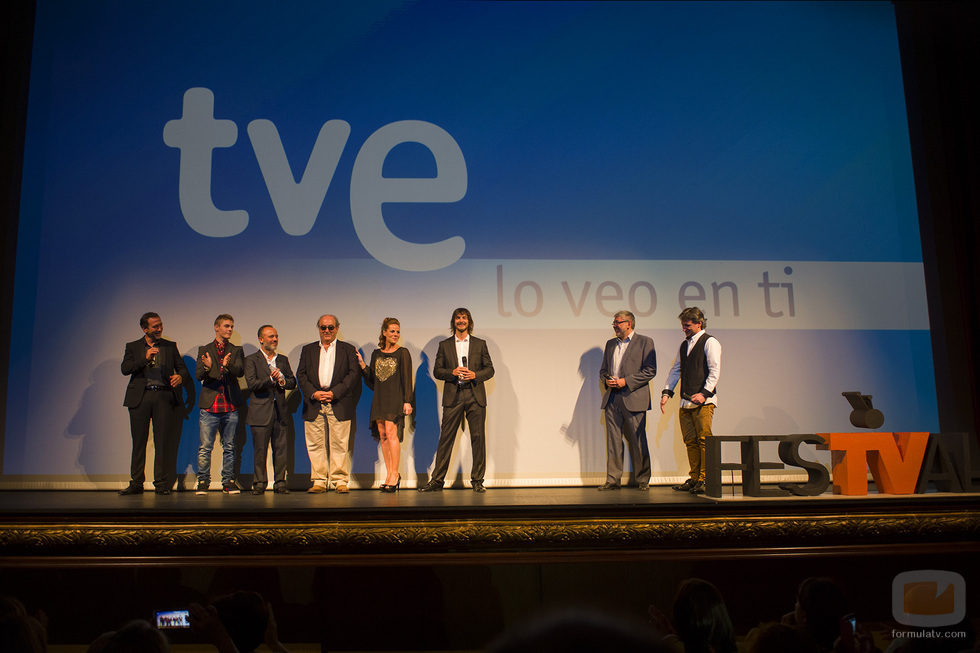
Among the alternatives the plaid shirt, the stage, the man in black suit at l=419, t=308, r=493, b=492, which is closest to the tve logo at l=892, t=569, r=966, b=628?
the stage

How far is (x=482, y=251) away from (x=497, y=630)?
3682mm

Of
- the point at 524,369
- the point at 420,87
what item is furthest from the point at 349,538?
the point at 420,87

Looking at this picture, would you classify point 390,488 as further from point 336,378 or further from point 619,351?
point 619,351

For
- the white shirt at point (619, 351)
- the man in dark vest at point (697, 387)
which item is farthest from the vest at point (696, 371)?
the white shirt at point (619, 351)

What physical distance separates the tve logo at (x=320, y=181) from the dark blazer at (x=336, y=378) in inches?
44.4

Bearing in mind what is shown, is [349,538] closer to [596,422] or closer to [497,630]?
[497,630]

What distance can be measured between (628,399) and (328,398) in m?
2.49

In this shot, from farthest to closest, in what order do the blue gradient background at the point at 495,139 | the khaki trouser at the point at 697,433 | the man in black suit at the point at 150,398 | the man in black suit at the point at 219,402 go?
1. the blue gradient background at the point at 495,139
2. the man in black suit at the point at 219,402
3. the man in black suit at the point at 150,398
4. the khaki trouser at the point at 697,433

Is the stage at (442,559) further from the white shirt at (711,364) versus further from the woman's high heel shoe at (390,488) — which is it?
the woman's high heel shoe at (390,488)

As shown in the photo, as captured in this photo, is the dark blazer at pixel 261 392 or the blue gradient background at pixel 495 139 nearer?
the dark blazer at pixel 261 392

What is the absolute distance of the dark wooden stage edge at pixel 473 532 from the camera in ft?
13.1

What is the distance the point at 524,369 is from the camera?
6566mm

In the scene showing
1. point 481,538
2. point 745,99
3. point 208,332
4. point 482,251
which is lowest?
point 481,538

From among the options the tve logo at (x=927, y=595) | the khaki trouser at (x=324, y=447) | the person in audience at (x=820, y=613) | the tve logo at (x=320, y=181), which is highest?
the tve logo at (x=320, y=181)
